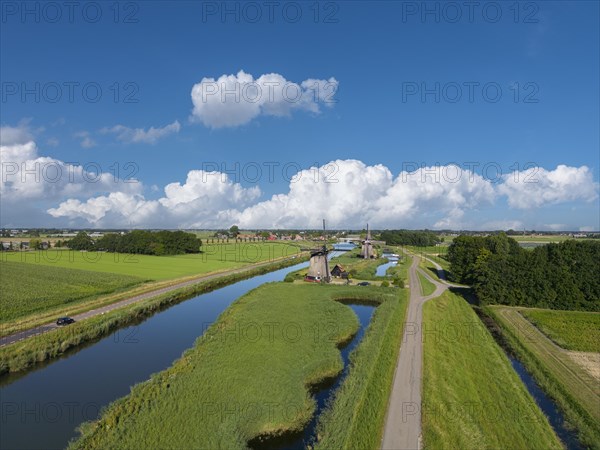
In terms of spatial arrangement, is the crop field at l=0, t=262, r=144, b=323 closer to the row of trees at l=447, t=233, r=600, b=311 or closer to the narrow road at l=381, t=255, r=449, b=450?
the narrow road at l=381, t=255, r=449, b=450

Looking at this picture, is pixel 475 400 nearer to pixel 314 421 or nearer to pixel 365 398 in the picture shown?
pixel 365 398

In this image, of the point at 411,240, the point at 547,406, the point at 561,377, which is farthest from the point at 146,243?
the point at 411,240

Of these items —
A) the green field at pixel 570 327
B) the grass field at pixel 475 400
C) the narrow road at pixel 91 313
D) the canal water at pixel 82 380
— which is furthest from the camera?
the green field at pixel 570 327

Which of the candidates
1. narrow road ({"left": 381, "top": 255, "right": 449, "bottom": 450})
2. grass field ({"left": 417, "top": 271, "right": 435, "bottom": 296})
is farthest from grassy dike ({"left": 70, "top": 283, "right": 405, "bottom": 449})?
grass field ({"left": 417, "top": 271, "right": 435, "bottom": 296})

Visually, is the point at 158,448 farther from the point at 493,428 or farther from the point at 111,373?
the point at 493,428

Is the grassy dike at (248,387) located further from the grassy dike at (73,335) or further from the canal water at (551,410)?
the grassy dike at (73,335)

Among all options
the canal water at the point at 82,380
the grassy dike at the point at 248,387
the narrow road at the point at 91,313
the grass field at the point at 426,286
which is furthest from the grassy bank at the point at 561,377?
the narrow road at the point at 91,313
